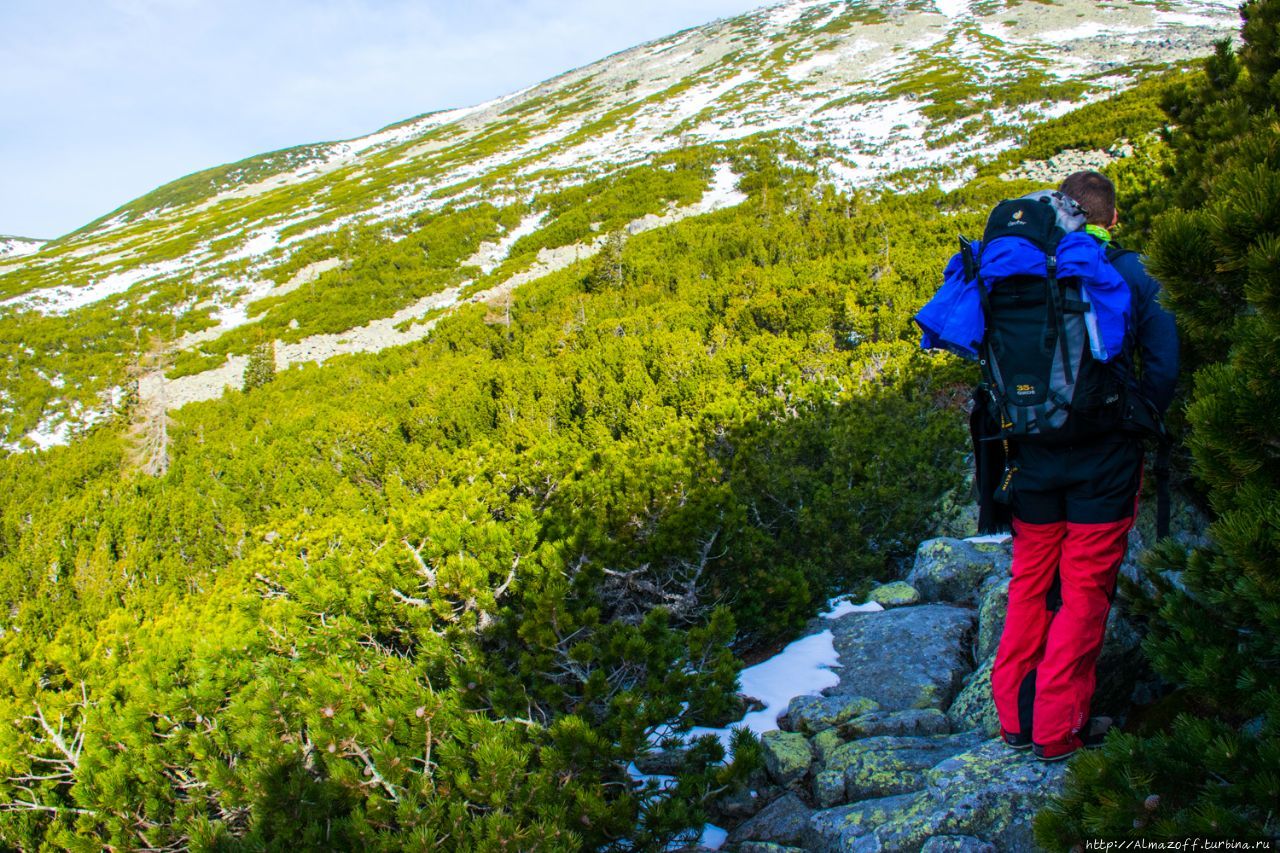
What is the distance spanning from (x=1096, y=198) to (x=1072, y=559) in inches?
50.0

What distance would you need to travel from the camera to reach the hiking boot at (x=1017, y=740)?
93.4 inches

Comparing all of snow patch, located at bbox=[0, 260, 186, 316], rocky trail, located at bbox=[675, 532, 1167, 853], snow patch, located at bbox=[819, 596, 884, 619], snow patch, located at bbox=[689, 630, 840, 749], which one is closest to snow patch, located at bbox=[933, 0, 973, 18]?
snow patch, located at bbox=[0, 260, 186, 316]

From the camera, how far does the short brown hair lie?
7.59 feet

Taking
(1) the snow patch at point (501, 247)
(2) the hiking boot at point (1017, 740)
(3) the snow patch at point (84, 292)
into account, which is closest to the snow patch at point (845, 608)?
(2) the hiking boot at point (1017, 740)

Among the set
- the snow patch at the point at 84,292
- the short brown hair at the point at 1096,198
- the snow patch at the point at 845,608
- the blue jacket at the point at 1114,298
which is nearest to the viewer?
the blue jacket at the point at 1114,298

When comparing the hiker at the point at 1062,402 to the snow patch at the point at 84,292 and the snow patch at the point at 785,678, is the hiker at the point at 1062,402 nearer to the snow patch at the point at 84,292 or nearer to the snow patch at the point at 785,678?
the snow patch at the point at 785,678

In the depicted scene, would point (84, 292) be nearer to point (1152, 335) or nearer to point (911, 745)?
point (911, 745)

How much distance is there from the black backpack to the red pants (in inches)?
5.2

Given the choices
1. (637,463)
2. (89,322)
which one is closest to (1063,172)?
(637,463)

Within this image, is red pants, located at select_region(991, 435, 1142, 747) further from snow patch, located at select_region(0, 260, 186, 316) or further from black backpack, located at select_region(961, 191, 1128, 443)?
snow patch, located at select_region(0, 260, 186, 316)

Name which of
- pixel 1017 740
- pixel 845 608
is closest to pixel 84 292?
pixel 845 608

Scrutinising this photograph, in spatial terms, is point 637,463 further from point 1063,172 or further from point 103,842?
point 1063,172

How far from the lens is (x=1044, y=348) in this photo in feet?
7.11

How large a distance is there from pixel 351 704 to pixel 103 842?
94cm
